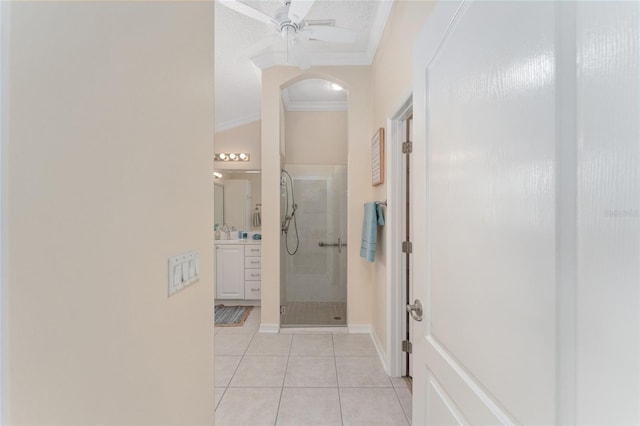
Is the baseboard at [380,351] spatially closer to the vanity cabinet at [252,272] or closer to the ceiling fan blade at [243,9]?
the vanity cabinet at [252,272]

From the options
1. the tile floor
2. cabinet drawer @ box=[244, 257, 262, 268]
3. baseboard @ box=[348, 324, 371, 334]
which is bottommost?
the tile floor

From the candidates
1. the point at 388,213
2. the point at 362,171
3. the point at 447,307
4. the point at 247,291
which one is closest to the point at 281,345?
the point at 247,291

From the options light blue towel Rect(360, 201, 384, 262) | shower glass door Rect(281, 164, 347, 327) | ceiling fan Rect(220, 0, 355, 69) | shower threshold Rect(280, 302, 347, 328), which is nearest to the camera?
ceiling fan Rect(220, 0, 355, 69)

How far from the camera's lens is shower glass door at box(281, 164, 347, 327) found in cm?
366

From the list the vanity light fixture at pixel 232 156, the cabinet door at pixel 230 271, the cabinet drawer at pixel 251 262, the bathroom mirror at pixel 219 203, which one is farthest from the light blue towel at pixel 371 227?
the bathroom mirror at pixel 219 203

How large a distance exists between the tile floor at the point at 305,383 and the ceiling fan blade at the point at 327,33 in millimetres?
2594

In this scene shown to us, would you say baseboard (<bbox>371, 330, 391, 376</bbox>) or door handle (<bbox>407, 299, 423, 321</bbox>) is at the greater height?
door handle (<bbox>407, 299, 423, 321</bbox>)

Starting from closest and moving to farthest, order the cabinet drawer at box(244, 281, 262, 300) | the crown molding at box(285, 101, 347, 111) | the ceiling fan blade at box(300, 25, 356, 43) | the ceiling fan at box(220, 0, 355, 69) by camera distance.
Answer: the ceiling fan at box(220, 0, 355, 69) < the ceiling fan blade at box(300, 25, 356, 43) < the cabinet drawer at box(244, 281, 262, 300) < the crown molding at box(285, 101, 347, 111)

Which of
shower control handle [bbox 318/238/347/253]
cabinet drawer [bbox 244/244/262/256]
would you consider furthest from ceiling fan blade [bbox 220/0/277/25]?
cabinet drawer [bbox 244/244/262/256]

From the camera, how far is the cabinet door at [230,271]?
4.05 meters

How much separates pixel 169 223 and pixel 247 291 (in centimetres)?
342

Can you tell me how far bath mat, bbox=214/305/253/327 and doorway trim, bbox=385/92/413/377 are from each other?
189 centimetres

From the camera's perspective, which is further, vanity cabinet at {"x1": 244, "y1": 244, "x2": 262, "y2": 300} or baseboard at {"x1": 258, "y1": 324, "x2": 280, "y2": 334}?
vanity cabinet at {"x1": 244, "y1": 244, "x2": 262, "y2": 300}

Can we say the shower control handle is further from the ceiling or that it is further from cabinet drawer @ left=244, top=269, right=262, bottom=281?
the ceiling
